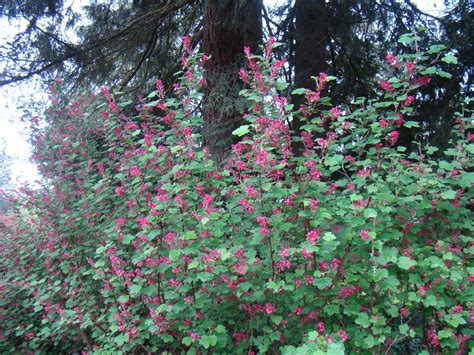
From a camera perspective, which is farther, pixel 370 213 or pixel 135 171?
pixel 135 171

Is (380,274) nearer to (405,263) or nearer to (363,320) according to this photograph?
(405,263)

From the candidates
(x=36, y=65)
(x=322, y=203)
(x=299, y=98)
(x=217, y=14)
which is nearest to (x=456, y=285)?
(x=322, y=203)

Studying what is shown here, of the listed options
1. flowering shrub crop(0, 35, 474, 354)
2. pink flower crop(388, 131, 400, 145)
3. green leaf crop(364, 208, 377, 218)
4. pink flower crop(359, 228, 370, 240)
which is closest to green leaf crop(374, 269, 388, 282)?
flowering shrub crop(0, 35, 474, 354)

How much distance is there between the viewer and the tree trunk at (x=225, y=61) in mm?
4539

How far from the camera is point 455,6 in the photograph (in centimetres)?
454

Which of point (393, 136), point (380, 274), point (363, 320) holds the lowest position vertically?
point (363, 320)

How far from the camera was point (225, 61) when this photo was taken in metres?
5.04

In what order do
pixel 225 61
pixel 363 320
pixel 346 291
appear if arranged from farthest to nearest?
pixel 225 61, pixel 346 291, pixel 363 320

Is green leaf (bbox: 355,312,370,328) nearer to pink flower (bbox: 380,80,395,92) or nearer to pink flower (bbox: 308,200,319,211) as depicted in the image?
pink flower (bbox: 308,200,319,211)

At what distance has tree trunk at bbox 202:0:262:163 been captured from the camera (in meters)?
4.54

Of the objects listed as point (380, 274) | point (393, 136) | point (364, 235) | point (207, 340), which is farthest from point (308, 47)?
point (207, 340)

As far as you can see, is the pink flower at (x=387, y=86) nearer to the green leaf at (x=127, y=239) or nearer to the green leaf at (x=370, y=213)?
the green leaf at (x=370, y=213)

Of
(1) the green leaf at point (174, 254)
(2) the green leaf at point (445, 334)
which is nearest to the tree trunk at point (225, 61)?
(1) the green leaf at point (174, 254)

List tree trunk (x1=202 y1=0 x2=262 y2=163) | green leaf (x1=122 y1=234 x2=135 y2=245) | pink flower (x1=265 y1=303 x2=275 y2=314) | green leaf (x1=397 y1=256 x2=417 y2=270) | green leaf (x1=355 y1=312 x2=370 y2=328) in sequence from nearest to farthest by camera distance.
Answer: green leaf (x1=397 y1=256 x2=417 y2=270) → green leaf (x1=355 y1=312 x2=370 y2=328) → pink flower (x1=265 y1=303 x2=275 y2=314) → green leaf (x1=122 y1=234 x2=135 y2=245) → tree trunk (x1=202 y1=0 x2=262 y2=163)
